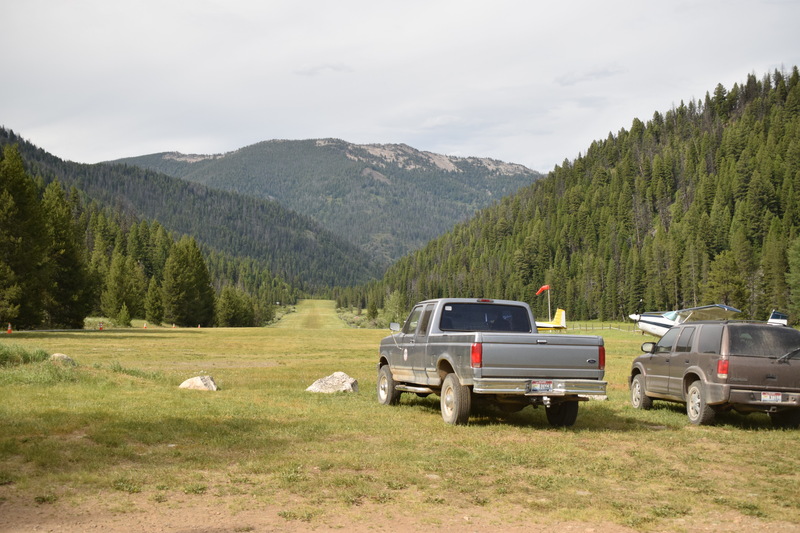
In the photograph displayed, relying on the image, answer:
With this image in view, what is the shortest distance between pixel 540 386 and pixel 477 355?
1.31 meters

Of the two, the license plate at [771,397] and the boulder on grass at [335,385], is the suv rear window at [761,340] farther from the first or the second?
the boulder on grass at [335,385]

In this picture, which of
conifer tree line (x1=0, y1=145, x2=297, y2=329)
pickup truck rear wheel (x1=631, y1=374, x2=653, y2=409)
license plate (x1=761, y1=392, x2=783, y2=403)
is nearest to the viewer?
license plate (x1=761, y1=392, x2=783, y2=403)

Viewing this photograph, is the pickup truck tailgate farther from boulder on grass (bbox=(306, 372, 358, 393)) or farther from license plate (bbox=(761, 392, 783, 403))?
boulder on grass (bbox=(306, 372, 358, 393))

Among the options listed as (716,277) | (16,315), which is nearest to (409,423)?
(16,315)

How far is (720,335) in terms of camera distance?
46.9 ft

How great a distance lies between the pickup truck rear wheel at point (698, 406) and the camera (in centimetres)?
1416

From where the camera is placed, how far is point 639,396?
1722 centimetres

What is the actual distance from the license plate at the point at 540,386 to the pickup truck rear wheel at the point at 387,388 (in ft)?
14.6

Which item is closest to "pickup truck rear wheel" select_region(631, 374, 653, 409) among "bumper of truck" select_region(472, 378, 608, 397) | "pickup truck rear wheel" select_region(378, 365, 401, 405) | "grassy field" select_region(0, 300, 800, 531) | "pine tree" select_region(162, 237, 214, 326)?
"grassy field" select_region(0, 300, 800, 531)

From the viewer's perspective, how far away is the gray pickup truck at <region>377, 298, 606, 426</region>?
12883 mm

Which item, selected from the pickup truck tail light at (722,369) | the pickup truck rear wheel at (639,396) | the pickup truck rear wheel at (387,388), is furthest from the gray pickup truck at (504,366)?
the pickup truck rear wheel at (639,396)

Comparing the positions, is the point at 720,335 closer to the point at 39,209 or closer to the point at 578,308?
the point at 39,209

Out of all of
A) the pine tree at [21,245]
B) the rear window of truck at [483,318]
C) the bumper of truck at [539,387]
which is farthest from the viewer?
the pine tree at [21,245]

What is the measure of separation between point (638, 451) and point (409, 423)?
4370 millimetres
